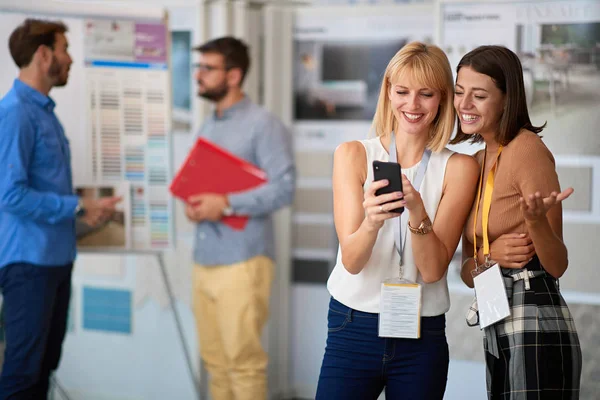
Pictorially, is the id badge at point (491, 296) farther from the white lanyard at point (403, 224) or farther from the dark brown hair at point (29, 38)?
the dark brown hair at point (29, 38)

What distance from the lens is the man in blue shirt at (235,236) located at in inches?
124

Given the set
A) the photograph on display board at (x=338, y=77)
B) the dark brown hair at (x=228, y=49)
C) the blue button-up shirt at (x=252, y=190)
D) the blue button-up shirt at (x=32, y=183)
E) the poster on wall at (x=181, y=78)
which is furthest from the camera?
the photograph on display board at (x=338, y=77)

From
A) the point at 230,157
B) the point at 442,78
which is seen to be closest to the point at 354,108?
the point at 230,157

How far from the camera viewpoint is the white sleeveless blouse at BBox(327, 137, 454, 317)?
175 cm

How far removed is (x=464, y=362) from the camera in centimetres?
288

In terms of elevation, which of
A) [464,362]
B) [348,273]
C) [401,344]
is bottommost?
[464,362]

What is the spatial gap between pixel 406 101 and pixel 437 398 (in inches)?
29.8

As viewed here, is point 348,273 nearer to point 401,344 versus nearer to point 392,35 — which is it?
point 401,344

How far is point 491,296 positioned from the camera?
176 centimetres

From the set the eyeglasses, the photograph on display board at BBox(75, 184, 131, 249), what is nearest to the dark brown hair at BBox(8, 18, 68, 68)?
the photograph on display board at BBox(75, 184, 131, 249)

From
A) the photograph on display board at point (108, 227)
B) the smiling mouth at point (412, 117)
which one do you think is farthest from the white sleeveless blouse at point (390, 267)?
the photograph on display board at point (108, 227)

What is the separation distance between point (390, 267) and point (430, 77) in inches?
19.2

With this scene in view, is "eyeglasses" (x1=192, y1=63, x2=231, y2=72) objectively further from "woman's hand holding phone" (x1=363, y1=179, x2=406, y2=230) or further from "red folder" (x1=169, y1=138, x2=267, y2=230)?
"woman's hand holding phone" (x1=363, y1=179, x2=406, y2=230)

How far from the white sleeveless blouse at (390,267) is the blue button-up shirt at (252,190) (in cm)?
138
